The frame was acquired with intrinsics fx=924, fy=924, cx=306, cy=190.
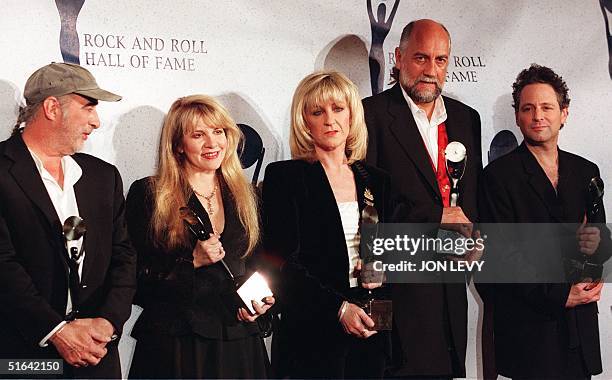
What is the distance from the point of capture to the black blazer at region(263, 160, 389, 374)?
3357mm

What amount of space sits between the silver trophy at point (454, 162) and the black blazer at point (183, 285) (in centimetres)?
87

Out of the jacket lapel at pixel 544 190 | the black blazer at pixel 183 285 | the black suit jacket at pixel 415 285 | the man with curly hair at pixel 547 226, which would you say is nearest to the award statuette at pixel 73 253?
the black blazer at pixel 183 285

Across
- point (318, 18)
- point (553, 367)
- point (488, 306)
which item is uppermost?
point (318, 18)

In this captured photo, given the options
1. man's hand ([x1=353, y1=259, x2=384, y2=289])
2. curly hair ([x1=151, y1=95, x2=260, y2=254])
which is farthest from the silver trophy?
curly hair ([x1=151, y1=95, x2=260, y2=254])

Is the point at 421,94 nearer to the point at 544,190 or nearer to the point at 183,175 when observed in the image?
the point at 544,190

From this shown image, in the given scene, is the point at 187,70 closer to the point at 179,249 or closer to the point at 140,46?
the point at 140,46

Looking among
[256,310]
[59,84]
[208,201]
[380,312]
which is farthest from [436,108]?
[59,84]

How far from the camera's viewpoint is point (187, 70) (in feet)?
11.6

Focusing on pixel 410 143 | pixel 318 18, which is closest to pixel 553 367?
pixel 410 143

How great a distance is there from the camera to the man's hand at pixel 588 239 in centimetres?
379

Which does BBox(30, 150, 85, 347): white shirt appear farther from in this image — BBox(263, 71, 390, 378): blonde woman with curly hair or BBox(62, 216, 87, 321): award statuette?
BBox(263, 71, 390, 378): blonde woman with curly hair

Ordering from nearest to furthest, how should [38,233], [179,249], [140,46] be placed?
[38,233] < [179,249] < [140,46]

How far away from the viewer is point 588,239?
12.4 ft

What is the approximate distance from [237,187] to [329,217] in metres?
0.36
